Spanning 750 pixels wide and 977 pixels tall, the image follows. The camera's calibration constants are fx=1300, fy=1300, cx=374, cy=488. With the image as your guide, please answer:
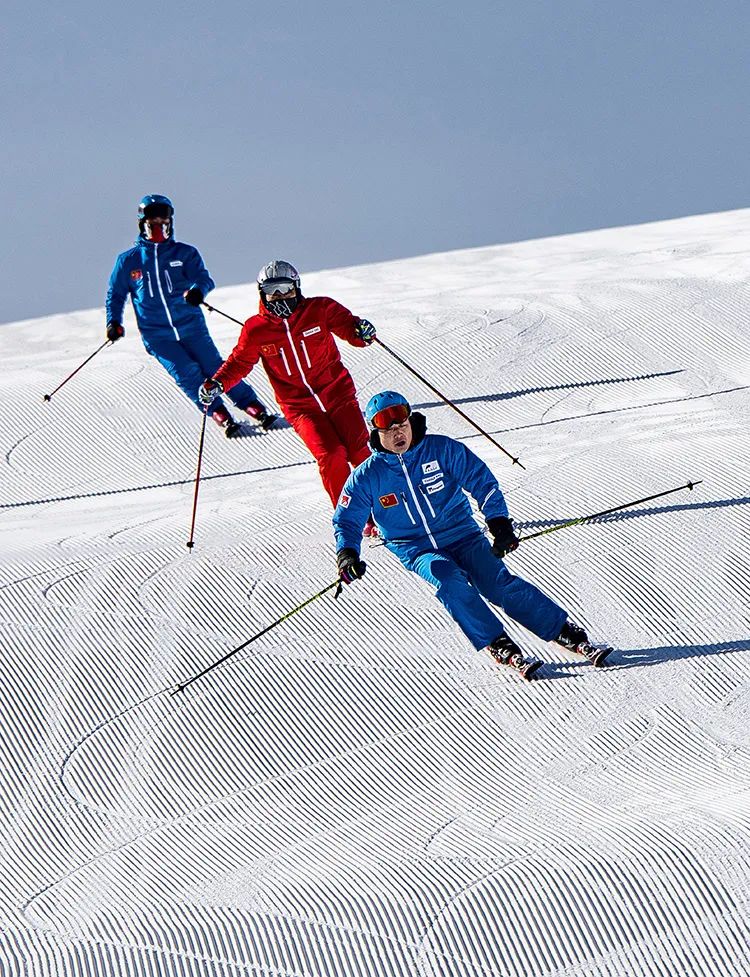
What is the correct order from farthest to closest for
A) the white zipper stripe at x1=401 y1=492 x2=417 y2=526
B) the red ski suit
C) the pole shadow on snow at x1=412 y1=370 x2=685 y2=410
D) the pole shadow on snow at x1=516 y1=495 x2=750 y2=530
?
1. the pole shadow on snow at x1=412 y1=370 x2=685 y2=410
2. the red ski suit
3. the pole shadow on snow at x1=516 y1=495 x2=750 y2=530
4. the white zipper stripe at x1=401 y1=492 x2=417 y2=526

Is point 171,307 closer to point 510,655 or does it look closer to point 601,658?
point 510,655

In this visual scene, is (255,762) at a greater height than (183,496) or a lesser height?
greater

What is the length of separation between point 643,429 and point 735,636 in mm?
3316

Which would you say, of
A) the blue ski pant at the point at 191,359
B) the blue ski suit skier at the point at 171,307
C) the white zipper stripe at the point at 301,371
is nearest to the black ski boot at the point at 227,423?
the blue ski suit skier at the point at 171,307

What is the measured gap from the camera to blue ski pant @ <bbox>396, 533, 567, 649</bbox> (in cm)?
584

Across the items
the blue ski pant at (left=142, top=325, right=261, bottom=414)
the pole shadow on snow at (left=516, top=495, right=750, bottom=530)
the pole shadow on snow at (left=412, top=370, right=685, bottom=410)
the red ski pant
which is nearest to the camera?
the pole shadow on snow at (left=516, top=495, right=750, bottom=530)

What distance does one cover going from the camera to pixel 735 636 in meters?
6.00

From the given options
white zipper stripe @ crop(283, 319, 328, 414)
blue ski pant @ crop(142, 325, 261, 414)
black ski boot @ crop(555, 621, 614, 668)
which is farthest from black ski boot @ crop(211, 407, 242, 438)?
black ski boot @ crop(555, 621, 614, 668)

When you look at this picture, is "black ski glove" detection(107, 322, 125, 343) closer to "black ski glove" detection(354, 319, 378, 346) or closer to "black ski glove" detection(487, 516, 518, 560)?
"black ski glove" detection(354, 319, 378, 346)

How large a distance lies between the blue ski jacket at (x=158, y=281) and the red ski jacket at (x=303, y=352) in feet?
8.64

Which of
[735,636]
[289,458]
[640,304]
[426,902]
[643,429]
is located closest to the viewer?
[426,902]

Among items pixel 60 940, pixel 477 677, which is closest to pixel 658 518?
pixel 477 677

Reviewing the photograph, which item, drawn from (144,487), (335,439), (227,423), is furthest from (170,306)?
(335,439)

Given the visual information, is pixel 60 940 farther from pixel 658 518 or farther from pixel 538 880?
pixel 658 518
